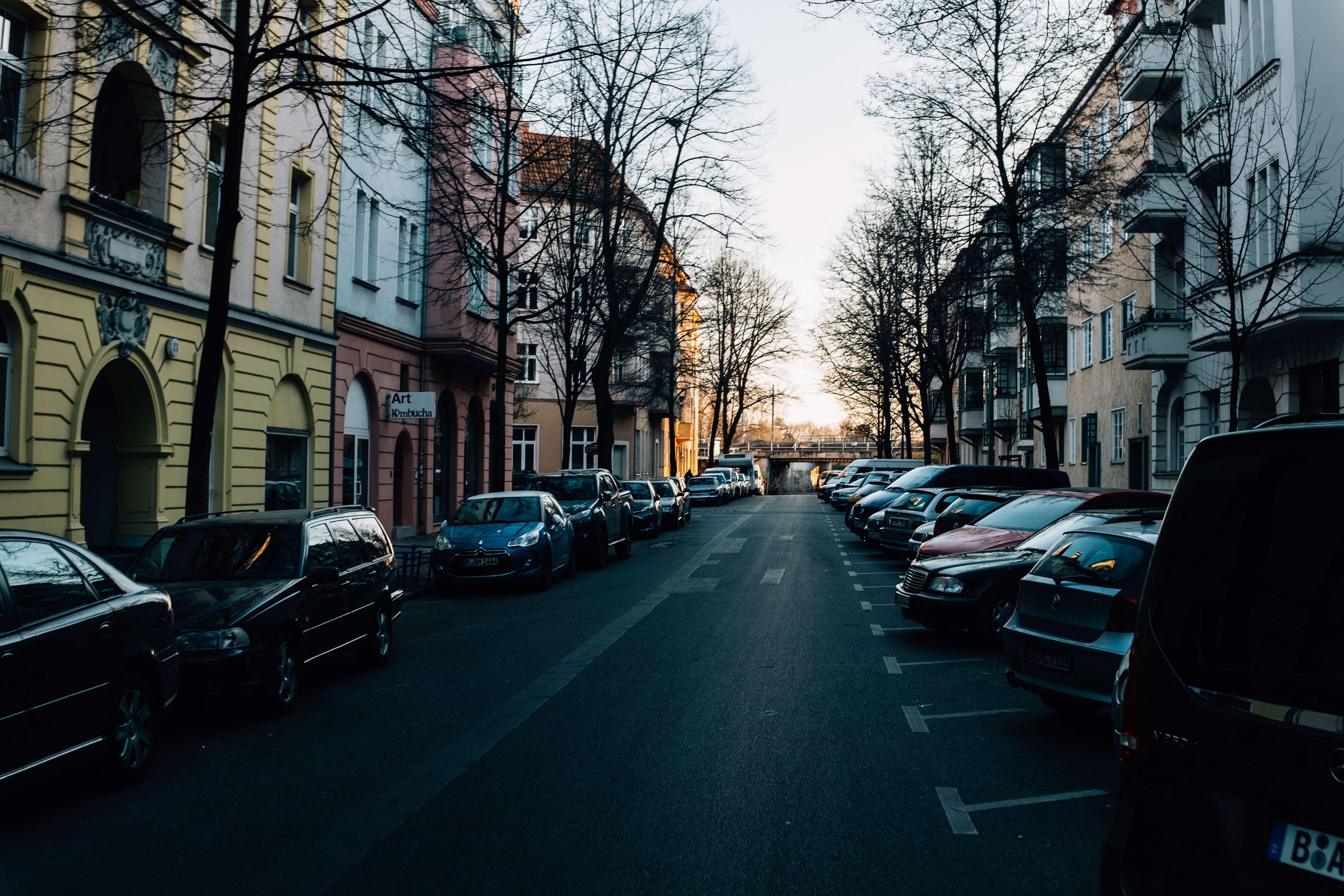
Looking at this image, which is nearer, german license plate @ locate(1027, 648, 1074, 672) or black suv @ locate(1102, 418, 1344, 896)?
black suv @ locate(1102, 418, 1344, 896)

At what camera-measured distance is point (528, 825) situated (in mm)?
5578

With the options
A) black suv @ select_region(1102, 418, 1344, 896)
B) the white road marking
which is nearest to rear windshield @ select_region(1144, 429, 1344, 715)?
black suv @ select_region(1102, 418, 1344, 896)

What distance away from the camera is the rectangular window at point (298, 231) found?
2155 centimetres

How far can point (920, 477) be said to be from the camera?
25.6 meters

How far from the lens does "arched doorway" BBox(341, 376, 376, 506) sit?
24844 millimetres

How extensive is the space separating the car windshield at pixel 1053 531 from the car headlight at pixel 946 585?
779 mm

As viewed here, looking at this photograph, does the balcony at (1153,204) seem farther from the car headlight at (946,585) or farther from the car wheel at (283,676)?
the car wheel at (283,676)

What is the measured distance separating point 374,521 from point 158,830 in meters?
6.26

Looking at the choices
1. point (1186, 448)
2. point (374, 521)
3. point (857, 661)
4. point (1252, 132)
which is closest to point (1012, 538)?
point (857, 661)

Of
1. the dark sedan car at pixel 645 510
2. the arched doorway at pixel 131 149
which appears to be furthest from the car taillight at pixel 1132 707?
the dark sedan car at pixel 645 510

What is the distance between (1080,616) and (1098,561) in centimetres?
41

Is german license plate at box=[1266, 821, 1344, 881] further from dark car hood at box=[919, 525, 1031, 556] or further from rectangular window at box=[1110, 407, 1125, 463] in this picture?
rectangular window at box=[1110, 407, 1125, 463]

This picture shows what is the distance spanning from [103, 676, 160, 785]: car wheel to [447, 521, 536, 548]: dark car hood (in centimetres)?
1040

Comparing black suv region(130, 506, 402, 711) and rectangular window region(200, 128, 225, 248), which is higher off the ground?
rectangular window region(200, 128, 225, 248)
